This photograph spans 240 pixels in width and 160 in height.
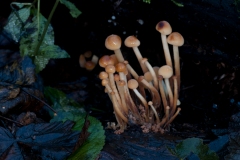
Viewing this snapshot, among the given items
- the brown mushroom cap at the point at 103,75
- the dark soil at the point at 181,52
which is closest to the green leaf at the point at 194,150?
the dark soil at the point at 181,52

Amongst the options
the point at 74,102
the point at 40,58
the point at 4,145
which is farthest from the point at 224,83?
the point at 4,145

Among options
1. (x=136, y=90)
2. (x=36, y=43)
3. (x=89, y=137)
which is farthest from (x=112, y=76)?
(x=36, y=43)

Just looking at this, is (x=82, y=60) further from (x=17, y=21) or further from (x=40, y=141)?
(x=40, y=141)

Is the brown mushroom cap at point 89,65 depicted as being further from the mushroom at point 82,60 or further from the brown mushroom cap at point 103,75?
the brown mushroom cap at point 103,75

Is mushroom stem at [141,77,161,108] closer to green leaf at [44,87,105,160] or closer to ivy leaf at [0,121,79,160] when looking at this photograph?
green leaf at [44,87,105,160]

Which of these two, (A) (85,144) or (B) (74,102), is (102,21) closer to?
(B) (74,102)

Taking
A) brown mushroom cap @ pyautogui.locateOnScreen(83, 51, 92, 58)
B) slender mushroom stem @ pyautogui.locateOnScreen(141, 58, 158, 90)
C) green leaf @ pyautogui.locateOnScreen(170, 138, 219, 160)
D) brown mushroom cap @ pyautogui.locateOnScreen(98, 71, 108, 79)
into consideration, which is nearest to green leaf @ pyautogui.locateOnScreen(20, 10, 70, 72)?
brown mushroom cap @ pyautogui.locateOnScreen(98, 71, 108, 79)
